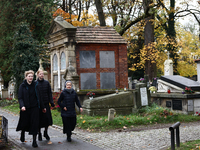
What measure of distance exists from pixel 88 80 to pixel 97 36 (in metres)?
2.71

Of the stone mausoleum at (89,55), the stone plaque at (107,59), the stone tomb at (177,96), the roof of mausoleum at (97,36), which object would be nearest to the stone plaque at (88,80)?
the stone mausoleum at (89,55)

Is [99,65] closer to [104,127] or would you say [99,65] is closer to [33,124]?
[104,127]

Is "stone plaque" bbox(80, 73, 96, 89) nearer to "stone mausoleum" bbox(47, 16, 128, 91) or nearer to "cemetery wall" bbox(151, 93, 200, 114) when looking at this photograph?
"stone mausoleum" bbox(47, 16, 128, 91)

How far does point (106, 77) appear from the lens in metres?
16.6

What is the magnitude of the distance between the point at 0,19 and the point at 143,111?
1974 cm

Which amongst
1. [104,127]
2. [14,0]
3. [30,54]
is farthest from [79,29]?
[14,0]

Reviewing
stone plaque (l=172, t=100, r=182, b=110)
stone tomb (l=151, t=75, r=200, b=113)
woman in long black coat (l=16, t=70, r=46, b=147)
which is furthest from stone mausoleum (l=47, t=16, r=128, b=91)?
woman in long black coat (l=16, t=70, r=46, b=147)

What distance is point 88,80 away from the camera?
53.1ft

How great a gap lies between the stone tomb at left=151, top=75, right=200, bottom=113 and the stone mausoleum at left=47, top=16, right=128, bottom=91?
10.8 ft

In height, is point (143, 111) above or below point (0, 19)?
below

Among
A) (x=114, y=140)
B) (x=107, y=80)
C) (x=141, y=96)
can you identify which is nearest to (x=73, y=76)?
(x=107, y=80)

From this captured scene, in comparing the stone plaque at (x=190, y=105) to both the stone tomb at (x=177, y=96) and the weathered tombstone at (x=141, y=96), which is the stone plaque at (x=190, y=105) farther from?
the weathered tombstone at (x=141, y=96)

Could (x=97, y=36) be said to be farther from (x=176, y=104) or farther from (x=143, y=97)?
(x=176, y=104)

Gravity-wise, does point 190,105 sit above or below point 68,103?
below
